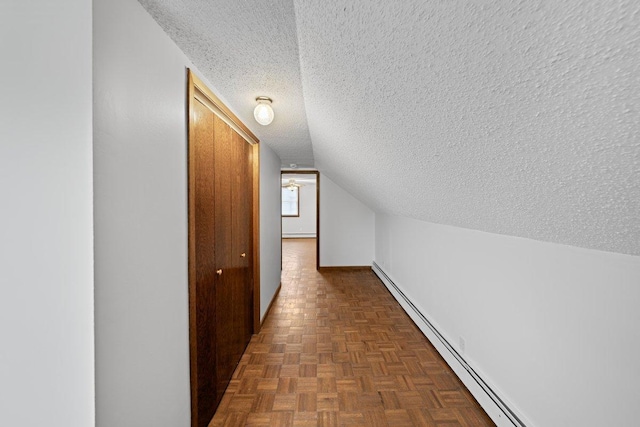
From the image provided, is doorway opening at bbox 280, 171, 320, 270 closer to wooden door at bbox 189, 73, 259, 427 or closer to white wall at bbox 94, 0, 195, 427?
wooden door at bbox 189, 73, 259, 427

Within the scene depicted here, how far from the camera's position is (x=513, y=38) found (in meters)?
0.54

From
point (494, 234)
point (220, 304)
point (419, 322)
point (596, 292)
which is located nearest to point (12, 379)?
point (220, 304)

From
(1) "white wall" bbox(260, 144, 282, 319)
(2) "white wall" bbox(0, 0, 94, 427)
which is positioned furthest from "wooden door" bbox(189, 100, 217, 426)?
(1) "white wall" bbox(260, 144, 282, 319)

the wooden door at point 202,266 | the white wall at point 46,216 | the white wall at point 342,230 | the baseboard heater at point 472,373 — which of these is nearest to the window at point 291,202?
the white wall at point 342,230

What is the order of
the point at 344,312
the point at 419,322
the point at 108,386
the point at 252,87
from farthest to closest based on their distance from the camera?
the point at 344,312 → the point at 419,322 → the point at 252,87 → the point at 108,386

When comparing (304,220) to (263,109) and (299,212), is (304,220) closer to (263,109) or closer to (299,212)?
(299,212)

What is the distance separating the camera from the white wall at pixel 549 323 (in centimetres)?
98

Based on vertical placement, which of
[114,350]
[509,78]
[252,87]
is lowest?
[114,350]

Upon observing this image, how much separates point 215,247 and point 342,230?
12.7ft

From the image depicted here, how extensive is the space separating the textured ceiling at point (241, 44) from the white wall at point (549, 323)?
1.40 meters

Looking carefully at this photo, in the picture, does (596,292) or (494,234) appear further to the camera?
(494,234)

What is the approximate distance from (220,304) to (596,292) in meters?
1.82

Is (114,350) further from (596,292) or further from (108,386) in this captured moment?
(596,292)

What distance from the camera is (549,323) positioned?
128 cm
